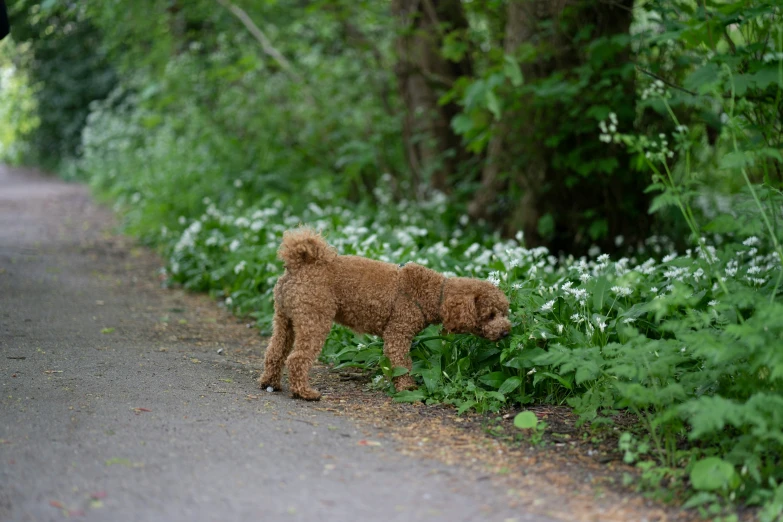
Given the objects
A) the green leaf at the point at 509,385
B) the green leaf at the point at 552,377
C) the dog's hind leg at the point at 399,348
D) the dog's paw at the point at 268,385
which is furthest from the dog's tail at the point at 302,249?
the green leaf at the point at 552,377

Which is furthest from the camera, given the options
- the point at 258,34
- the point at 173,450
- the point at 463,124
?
the point at 258,34

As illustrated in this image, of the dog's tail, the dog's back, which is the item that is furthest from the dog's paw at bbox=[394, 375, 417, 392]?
the dog's tail

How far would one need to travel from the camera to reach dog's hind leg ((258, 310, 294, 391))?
15.6ft

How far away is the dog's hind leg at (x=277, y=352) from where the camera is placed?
15.6 feet

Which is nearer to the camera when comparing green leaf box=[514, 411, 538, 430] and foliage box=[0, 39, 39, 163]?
green leaf box=[514, 411, 538, 430]

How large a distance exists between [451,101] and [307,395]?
7319 millimetres

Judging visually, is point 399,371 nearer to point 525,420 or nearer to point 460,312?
point 460,312

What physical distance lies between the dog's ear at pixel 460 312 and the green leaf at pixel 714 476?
155cm

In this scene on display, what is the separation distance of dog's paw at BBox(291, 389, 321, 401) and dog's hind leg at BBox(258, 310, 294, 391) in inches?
8.5

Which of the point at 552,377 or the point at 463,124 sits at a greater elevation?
the point at 463,124

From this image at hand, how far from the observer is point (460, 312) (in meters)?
4.54

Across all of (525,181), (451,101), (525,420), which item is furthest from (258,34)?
(525,420)

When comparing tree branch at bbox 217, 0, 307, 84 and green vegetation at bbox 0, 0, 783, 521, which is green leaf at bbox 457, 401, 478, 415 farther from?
tree branch at bbox 217, 0, 307, 84

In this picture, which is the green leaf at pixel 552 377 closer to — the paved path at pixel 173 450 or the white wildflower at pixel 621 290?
the white wildflower at pixel 621 290
